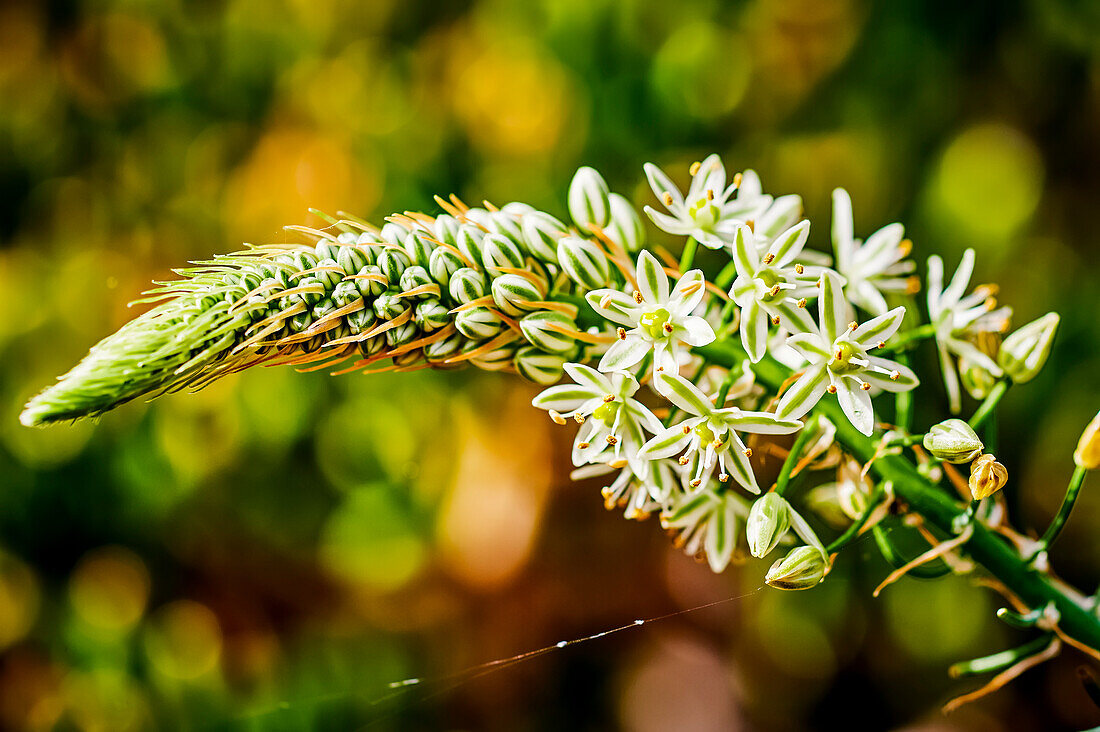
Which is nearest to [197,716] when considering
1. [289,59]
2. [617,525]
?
Result: [617,525]

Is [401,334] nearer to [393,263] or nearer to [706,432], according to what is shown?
[393,263]

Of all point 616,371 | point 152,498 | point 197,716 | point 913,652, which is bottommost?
point 913,652

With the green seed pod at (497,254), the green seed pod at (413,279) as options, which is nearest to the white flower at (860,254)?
Result: the green seed pod at (497,254)

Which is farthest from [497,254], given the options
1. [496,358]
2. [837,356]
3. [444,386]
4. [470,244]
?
[444,386]

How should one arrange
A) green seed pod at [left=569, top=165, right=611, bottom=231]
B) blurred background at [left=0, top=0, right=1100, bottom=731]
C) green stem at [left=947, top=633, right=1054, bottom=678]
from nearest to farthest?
1. green stem at [left=947, top=633, right=1054, bottom=678]
2. green seed pod at [left=569, top=165, right=611, bottom=231]
3. blurred background at [left=0, top=0, right=1100, bottom=731]

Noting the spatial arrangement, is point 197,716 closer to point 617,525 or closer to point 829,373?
point 617,525

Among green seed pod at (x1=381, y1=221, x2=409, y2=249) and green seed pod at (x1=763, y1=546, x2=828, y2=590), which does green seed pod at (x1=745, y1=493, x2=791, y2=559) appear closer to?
green seed pod at (x1=763, y1=546, x2=828, y2=590)

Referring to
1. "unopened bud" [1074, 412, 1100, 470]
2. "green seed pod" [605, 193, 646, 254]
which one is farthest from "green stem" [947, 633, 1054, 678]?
"green seed pod" [605, 193, 646, 254]
